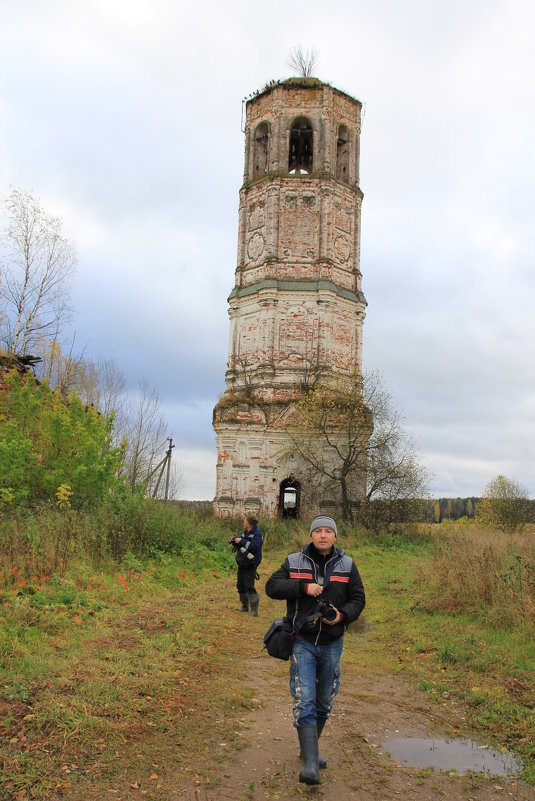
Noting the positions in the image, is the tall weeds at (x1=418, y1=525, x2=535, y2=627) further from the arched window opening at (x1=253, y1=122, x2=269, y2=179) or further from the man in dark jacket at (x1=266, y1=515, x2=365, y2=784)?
the arched window opening at (x1=253, y1=122, x2=269, y2=179)

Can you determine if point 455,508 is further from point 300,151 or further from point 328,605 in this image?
point 328,605

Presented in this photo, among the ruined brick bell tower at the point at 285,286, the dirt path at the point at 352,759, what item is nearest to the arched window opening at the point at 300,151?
the ruined brick bell tower at the point at 285,286

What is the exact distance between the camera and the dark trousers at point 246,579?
9.62 metres

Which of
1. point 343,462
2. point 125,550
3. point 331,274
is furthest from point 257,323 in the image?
point 125,550

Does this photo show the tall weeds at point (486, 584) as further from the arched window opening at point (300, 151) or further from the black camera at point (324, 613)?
the arched window opening at point (300, 151)

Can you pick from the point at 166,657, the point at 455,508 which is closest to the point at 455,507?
the point at 455,508

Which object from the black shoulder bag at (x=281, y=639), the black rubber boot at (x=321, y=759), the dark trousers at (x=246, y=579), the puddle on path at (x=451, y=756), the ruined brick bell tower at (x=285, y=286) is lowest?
the puddle on path at (x=451, y=756)

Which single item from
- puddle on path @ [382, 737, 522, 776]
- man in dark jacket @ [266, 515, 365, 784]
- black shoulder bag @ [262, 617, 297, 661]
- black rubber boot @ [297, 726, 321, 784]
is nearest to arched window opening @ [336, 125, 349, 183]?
man in dark jacket @ [266, 515, 365, 784]

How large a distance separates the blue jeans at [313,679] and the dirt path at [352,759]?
1.25ft

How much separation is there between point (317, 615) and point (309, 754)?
88 cm

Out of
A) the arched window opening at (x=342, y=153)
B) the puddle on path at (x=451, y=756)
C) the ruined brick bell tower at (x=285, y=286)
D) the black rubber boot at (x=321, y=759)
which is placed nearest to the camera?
the black rubber boot at (x=321, y=759)

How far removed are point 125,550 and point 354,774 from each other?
333 inches

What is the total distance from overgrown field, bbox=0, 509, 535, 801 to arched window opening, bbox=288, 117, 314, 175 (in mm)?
23044

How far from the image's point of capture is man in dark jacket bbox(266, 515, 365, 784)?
4184 millimetres
